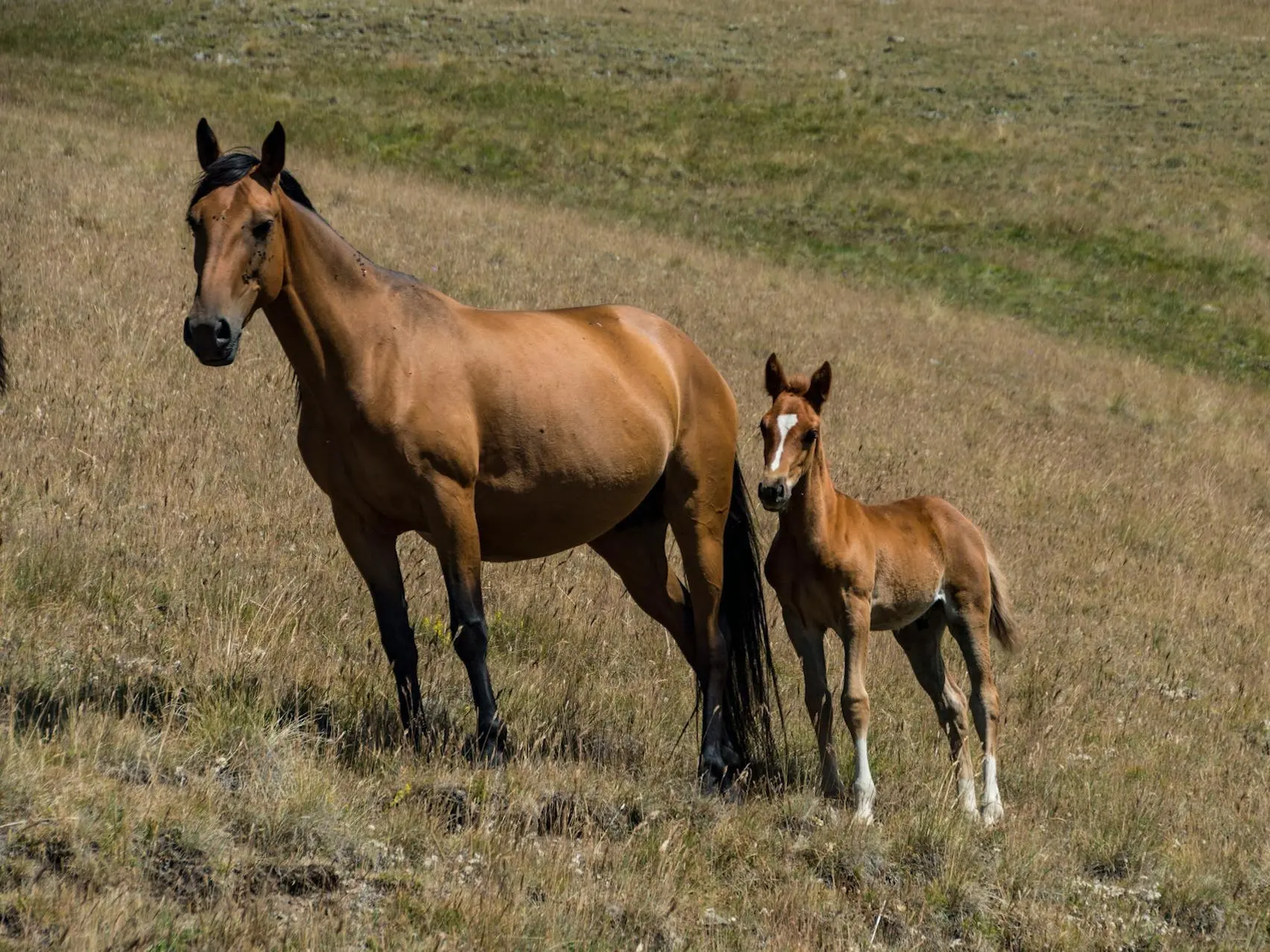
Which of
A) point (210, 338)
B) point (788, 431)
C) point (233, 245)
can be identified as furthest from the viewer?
point (788, 431)

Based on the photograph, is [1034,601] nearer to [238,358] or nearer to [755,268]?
[238,358]

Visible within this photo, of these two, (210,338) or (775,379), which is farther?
(775,379)

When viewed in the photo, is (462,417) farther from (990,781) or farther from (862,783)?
(990,781)

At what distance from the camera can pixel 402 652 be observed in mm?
5195

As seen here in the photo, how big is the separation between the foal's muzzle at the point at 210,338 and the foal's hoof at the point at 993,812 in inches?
156

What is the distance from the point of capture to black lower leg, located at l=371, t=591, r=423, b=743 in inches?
202

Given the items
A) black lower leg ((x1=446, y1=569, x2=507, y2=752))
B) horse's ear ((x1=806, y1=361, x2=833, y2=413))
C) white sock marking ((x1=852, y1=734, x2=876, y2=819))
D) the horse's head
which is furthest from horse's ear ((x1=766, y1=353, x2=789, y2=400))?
the horse's head

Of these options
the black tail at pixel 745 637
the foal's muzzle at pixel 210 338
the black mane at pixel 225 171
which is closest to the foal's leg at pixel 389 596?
the foal's muzzle at pixel 210 338

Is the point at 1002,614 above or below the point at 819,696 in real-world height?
below

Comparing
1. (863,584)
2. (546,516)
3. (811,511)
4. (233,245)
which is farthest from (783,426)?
(233,245)

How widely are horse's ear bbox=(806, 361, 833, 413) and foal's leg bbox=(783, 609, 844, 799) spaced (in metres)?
1.06

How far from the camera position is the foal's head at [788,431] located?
5.64m

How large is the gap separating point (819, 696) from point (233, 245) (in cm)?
339

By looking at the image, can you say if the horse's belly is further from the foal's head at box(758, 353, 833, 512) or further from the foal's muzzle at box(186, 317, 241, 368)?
the foal's muzzle at box(186, 317, 241, 368)
